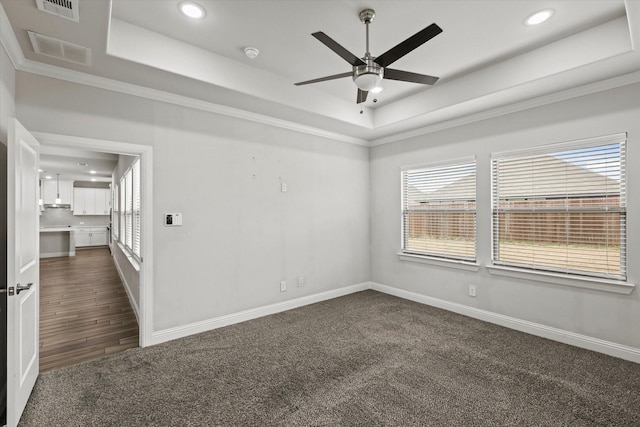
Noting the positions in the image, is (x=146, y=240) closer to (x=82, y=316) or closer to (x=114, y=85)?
(x=114, y=85)

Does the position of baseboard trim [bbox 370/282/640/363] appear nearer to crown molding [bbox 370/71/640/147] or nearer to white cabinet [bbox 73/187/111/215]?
crown molding [bbox 370/71/640/147]

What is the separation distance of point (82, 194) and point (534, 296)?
43.5ft

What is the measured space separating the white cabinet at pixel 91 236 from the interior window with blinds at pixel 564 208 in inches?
503

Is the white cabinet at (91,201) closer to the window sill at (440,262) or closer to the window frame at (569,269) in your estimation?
the window sill at (440,262)

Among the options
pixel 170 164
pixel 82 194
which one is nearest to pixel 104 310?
pixel 170 164

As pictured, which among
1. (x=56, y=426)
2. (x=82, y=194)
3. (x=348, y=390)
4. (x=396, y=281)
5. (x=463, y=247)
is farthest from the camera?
(x=82, y=194)

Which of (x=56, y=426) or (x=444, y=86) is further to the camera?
(x=444, y=86)

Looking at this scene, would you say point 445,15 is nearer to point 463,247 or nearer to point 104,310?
point 463,247

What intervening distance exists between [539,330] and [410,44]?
3326mm

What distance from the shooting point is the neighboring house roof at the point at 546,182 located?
3.10 metres

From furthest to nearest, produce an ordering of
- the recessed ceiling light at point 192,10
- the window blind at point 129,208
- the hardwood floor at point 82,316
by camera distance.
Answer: the window blind at point 129,208, the hardwood floor at point 82,316, the recessed ceiling light at point 192,10

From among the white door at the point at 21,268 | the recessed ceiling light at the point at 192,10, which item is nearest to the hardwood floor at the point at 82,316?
the white door at the point at 21,268

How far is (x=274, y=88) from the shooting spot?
11.6 feet

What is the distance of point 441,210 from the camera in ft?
14.7
